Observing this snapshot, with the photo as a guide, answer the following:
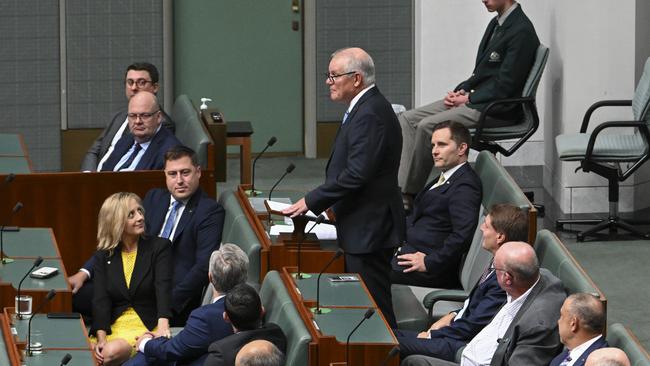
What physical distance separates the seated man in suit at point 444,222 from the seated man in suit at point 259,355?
225cm

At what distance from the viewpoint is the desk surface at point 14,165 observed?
869 centimetres

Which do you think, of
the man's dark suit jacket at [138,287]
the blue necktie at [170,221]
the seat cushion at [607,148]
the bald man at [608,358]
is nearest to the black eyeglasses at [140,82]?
the blue necktie at [170,221]

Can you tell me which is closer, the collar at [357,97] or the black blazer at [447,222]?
the collar at [357,97]

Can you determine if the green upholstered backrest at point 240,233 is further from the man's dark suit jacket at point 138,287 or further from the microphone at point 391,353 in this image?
the microphone at point 391,353

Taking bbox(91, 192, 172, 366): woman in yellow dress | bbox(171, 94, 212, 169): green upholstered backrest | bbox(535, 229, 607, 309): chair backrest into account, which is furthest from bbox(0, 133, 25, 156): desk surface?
bbox(535, 229, 607, 309): chair backrest

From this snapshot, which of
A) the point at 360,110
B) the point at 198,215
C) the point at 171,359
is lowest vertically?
the point at 171,359

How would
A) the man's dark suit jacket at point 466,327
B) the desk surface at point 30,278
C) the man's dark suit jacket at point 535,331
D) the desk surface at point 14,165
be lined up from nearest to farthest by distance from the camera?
the man's dark suit jacket at point 535,331
the man's dark suit jacket at point 466,327
the desk surface at point 30,278
the desk surface at point 14,165

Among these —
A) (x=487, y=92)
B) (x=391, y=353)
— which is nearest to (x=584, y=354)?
(x=391, y=353)

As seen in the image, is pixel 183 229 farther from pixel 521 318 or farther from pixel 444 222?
pixel 521 318

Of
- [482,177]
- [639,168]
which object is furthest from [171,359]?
[639,168]

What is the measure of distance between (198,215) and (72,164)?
428 centimetres

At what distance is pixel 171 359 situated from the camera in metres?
6.80

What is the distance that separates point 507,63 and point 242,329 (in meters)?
4.22

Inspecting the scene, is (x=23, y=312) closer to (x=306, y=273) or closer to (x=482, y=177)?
(x=306, y=273)
